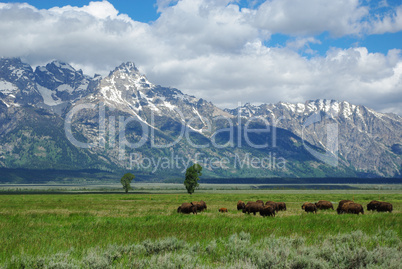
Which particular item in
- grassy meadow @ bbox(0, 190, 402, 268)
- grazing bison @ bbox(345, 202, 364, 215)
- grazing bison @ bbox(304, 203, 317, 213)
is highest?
grassy meadow @ bbox(0, 190, 402, 268)

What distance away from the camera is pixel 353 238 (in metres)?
16.8

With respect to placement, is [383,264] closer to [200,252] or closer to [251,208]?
[200,252]

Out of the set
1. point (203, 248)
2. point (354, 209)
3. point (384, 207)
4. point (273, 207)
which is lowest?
point (384, 207)

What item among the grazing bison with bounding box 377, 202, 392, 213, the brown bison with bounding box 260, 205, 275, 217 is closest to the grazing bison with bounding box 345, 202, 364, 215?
the grazing bison with bounding box 377, 202, 392, 213

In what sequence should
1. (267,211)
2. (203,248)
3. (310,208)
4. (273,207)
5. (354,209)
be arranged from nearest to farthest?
(203,248) < (267,211) < (354,209) < (273,207) < (310,208)

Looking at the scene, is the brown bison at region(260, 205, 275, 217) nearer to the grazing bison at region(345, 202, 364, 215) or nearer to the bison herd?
the bison herd

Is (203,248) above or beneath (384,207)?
above

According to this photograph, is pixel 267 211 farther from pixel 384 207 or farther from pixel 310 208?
pixel 384 207

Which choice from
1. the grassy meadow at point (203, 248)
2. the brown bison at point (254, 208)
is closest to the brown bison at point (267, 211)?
the brown bison at point (254, 208)

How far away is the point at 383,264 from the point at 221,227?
12154 mm

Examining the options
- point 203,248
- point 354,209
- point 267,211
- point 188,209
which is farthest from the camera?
point 188,209

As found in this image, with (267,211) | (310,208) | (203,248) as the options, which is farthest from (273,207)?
(203,248)

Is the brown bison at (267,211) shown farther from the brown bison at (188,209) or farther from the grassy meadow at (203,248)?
the grassy meadow at (203,248)

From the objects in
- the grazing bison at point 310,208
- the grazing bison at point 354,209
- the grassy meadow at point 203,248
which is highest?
the grassy meadow at point 203,248
